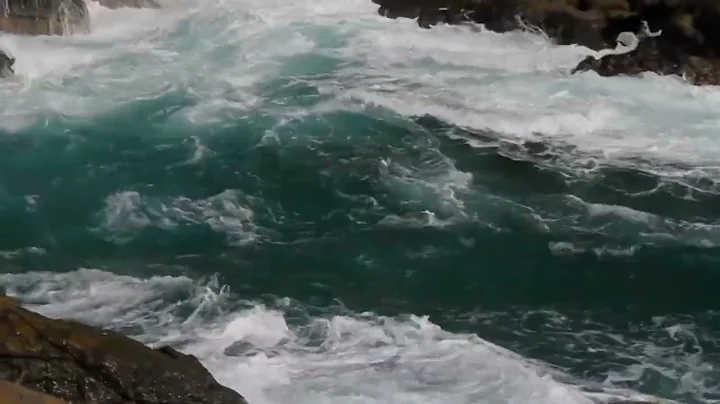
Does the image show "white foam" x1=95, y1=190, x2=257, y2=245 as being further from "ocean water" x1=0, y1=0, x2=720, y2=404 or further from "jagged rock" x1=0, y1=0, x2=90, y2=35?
"jagged rock" x1=0, y1=0, x2=90, y2=35

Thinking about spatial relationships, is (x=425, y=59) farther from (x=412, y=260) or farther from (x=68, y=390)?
(x=68, y=390)

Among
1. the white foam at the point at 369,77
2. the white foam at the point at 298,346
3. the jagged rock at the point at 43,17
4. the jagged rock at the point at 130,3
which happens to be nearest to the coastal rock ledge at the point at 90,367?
the white foam at the point at 298,346

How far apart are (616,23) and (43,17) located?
14009mm

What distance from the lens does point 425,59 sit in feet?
69.4

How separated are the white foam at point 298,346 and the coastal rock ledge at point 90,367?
1.42 meters

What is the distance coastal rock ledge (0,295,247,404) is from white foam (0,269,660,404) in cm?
142

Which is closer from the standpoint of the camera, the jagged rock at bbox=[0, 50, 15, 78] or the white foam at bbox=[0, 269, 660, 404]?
the white foam at bbox=[0, 269, 660, 404]

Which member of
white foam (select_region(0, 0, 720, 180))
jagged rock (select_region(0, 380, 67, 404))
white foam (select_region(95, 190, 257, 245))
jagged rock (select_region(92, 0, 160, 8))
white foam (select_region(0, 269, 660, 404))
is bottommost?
white foam (select_region(0, 269, 660, 404))

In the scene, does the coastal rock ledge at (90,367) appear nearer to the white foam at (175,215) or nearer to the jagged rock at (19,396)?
the jagged rock at (19,396)

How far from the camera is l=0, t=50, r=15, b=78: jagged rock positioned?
20406 mm

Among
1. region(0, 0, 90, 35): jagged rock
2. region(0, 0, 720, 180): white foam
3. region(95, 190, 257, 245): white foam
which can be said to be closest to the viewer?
region(95, 190, 257, 245): white foam

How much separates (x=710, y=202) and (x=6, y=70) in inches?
596

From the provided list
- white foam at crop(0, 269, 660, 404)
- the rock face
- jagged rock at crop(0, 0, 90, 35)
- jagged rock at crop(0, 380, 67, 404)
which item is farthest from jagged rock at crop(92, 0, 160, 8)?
jagged rock at crop(0, 380, 67, 404)

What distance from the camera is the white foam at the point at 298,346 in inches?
393
